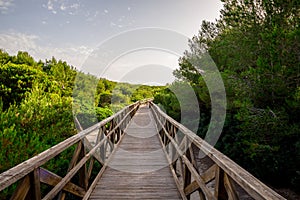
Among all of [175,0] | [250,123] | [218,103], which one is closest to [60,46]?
[175,0]

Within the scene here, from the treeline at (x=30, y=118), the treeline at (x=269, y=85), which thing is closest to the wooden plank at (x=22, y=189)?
the treeline at (x=30, y=118)

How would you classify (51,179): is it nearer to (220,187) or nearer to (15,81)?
(220,187)

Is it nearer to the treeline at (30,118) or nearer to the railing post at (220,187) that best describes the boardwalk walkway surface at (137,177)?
the treeline at (30,118)

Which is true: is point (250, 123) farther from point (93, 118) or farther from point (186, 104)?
point (93, 118)

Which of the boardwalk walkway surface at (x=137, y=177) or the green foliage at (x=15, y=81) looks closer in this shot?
the boardwalk walkway surface at (x=137, y=177)

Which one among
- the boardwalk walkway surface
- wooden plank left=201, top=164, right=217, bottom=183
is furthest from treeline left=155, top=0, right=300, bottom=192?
wooden plank left=201, top=164, right=217, bottom=183

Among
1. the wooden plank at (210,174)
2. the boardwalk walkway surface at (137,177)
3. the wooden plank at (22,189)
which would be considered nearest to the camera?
the wooden plank at (22,189)

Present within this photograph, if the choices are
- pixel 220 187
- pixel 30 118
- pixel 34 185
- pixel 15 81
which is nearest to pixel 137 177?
pixel 30 118

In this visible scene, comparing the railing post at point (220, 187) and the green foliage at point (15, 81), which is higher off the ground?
the green foliage at point (15, 81)

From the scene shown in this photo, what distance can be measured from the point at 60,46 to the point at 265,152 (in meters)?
19.0

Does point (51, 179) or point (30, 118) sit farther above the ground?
point (30, 118)

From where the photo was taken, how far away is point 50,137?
420 cm

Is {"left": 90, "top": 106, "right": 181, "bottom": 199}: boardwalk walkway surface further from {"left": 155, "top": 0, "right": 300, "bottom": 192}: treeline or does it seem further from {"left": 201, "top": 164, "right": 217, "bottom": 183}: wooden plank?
{"left": 155, "top": 0, "right": 300, "bottom": 192}: treeline

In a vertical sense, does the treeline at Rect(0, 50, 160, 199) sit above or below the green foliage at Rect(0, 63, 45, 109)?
below
